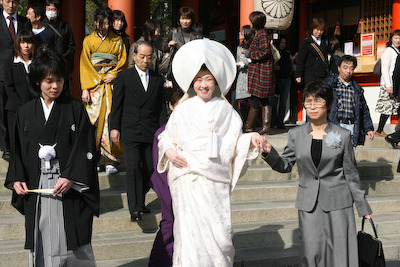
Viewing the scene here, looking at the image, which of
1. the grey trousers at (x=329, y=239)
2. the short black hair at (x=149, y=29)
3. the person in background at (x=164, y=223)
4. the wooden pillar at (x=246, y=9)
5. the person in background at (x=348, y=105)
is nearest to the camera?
the grey trousers at (x=329, y=239)

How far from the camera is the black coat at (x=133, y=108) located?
5875mm

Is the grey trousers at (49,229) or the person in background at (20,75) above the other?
the person in background at (20,75)

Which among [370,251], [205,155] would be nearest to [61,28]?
[205,155]

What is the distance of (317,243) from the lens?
14.7 feet

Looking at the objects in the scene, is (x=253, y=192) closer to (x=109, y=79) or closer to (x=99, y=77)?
(x=109, y=79)

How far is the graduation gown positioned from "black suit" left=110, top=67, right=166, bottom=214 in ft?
5.78

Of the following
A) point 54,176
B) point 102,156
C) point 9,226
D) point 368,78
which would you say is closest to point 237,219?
point 102,156

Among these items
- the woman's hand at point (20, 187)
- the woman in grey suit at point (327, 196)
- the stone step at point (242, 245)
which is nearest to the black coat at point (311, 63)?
the stone step at point (242, 245)

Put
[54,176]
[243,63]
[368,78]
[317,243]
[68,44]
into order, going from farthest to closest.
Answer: [368,78], [243,63], [68,44], [317,243], [54,176]

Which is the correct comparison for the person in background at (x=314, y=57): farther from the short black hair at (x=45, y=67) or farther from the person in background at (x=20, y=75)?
the short black hair at (x=45, y=67)

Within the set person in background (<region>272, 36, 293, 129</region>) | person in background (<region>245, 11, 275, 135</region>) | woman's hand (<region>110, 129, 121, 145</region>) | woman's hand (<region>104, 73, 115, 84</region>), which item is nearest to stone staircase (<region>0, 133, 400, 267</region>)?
woman's hand (<region>110, 129, 121, 145</region>)

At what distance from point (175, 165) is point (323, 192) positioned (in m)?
1.19

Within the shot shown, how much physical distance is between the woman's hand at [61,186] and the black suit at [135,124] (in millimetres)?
1929

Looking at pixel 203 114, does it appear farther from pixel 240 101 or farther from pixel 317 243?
pixel 240 101
